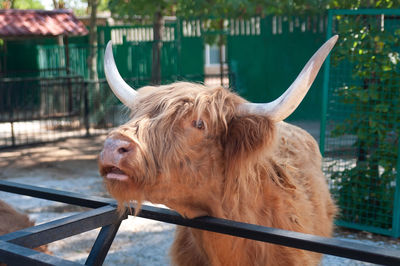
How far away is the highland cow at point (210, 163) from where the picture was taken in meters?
2.24

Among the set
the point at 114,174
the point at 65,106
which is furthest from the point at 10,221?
the point at 65,106

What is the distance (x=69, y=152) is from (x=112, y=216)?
8.35m

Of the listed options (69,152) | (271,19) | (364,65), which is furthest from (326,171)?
(69,152)

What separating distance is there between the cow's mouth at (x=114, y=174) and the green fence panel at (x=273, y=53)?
6.94 meters

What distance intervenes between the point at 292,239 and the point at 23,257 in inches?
38.2

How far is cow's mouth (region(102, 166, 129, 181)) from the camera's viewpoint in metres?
2.19

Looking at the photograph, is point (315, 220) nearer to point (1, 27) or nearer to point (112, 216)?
point (112, 216)

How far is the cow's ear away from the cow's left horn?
0.15 feet

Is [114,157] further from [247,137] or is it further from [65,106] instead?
[65,106]

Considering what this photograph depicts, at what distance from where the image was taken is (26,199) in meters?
7.26

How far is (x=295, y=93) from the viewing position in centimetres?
228

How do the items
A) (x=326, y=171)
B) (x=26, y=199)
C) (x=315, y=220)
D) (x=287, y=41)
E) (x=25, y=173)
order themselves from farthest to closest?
(x=287, y=41) < (x=25, y=173) < (x=26, y=199) < (x=326, y=171) < (x=315, y=220)

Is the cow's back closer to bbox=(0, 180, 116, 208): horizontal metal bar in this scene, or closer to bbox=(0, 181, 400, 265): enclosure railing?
bbox=(0, 181, 400, 265): enclosure railing

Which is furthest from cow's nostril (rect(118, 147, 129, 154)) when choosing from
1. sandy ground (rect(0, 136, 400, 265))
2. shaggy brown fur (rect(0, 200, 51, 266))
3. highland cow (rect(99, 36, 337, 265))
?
sandy ground (rect(0, 136, 400, 265))
